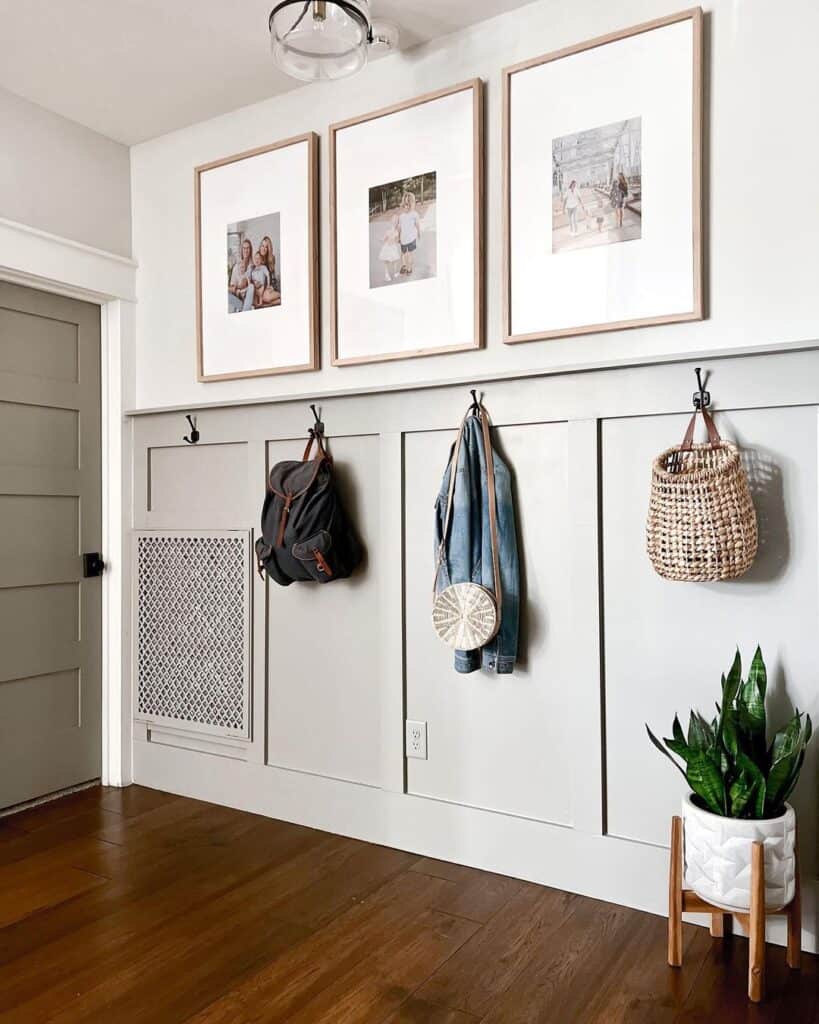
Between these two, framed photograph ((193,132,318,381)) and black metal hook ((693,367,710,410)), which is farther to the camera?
framed photograph ((193,132,318,381))

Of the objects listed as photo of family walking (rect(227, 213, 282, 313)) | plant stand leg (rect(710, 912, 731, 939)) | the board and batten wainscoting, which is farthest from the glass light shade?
plant stand leg (rect(710, 912, 731, 939))

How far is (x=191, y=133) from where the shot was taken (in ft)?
9.87

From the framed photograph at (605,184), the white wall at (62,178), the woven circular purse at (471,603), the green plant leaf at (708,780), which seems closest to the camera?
the green plant leaf at (708,780)

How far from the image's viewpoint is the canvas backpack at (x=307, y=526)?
2504 millimetres

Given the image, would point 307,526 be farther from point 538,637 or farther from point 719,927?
point 719,927

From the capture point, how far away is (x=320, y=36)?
6.51 feet

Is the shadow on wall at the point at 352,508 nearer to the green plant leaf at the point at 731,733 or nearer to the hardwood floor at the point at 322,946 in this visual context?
the hardwood floor at the point at 322,946

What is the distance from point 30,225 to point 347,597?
1.65 m

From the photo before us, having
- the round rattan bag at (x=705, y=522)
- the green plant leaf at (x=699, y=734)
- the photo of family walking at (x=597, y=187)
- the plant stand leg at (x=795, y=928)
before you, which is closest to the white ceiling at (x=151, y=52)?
the photo of family walking at (x=597, y=187)

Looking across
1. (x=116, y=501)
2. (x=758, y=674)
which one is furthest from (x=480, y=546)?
(x=116, y=501)

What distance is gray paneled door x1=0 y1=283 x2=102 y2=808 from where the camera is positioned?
2809 mm

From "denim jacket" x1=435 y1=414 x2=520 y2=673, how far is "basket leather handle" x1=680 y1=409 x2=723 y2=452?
50 centimetres

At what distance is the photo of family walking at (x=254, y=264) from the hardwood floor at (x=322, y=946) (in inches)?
69.5

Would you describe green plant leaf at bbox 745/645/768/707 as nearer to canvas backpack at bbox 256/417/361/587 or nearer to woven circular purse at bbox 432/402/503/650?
woven circular purse at bbox 432/402/503/650
